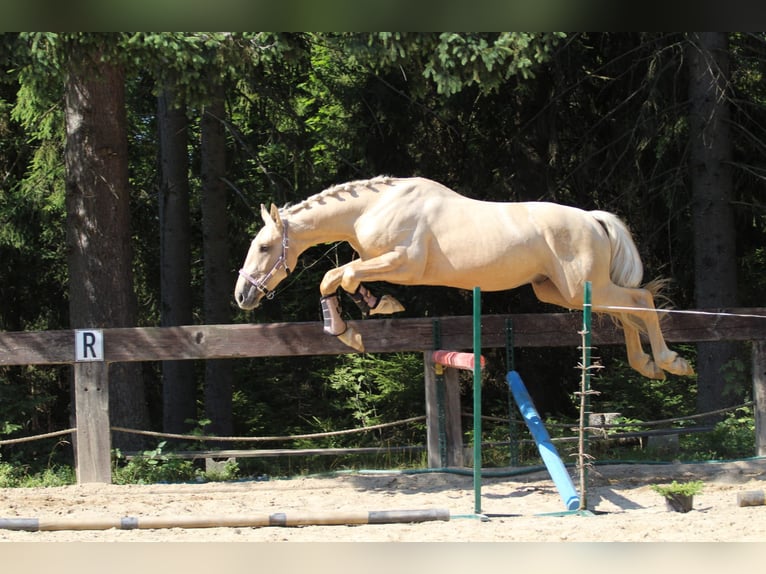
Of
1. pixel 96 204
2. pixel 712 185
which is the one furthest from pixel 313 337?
pixel 712 185

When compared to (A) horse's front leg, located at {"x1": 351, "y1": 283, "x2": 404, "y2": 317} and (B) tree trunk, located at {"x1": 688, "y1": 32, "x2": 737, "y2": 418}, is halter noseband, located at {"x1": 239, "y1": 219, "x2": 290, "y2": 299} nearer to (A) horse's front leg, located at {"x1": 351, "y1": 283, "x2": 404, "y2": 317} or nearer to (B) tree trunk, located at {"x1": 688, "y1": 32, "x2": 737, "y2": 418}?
(A) horse's front leg, located at {"x1": 351, "y1": 283, "x2": 404, "y2": 317}

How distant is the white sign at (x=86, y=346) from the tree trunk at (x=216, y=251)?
4408 millimetres

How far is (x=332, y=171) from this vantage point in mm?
12664

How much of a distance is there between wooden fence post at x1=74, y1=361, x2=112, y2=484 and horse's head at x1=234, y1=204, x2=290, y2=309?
157 centimetres

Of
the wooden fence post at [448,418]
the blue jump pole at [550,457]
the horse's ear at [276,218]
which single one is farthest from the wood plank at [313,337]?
the blue jump pole at [550,457]

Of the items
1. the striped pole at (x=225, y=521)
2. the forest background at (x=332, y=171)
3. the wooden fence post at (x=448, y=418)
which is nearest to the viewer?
the striped pole at (x=225, y=521)

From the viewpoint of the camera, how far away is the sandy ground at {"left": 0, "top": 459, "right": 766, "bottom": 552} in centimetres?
554

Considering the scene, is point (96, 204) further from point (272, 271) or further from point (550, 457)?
point (550, 457)

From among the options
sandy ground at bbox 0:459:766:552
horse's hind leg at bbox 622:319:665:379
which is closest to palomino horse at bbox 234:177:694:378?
horse's hind leg at bbox 622:319:665:379

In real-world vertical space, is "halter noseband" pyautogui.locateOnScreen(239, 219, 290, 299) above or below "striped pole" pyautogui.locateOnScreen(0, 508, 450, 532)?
above

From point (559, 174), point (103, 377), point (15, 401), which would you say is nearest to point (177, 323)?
point (15, 401)

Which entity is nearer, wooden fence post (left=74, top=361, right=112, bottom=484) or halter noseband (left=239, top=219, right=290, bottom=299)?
halter noseband (left=239, top=219, right=290, bottom=299)

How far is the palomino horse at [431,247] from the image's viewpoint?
23.8ft

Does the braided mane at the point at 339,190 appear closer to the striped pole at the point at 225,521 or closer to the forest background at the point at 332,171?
the forest background at the point at 332,171
